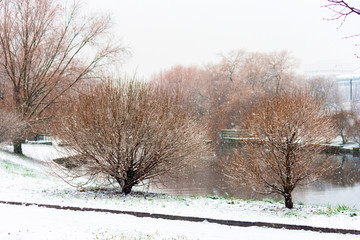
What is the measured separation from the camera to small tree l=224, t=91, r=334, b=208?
30.6 ft

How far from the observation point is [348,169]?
2250cm

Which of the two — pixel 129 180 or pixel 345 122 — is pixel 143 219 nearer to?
pixel 129 180

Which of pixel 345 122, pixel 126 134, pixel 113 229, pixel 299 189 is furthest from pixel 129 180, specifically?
pixel 345 122

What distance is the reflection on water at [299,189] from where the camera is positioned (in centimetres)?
1436

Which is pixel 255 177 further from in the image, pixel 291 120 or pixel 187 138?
pixel 187 138

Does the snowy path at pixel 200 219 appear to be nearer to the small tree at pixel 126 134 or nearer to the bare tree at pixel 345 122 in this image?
the small tree at pixel 126 134

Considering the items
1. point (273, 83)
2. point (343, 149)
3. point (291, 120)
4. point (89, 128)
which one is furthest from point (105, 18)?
point (273, 83)

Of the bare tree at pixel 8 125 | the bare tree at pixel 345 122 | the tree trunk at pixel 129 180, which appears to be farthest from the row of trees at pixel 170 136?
the bare tree at pixel 345 122

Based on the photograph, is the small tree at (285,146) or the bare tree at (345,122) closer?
the small tree at (285,146)

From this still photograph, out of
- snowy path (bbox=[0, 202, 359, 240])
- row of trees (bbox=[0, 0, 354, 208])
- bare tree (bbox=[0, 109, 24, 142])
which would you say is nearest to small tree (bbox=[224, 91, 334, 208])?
row of trees (bbox=[0, 0, 354, 208])

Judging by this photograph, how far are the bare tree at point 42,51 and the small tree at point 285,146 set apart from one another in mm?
15786

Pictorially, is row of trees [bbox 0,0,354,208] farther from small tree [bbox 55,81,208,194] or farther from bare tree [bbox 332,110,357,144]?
bare tree [bbox 332,110,357,144]

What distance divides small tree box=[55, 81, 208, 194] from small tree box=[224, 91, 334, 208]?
7.57 feet

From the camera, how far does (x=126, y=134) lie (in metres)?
10.8
